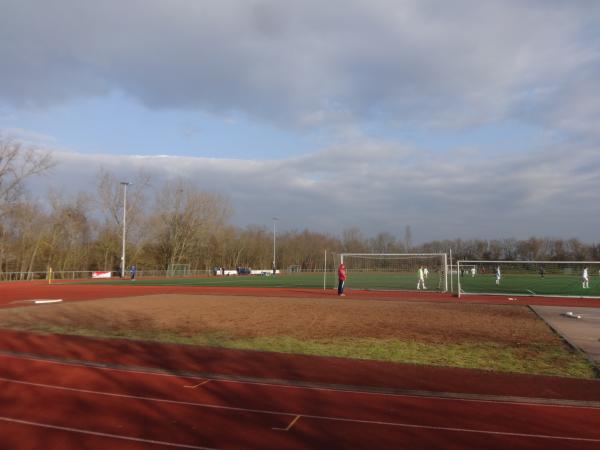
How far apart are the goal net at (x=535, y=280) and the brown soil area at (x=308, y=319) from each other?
947 centimetres

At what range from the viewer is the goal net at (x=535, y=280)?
31250 millimetres

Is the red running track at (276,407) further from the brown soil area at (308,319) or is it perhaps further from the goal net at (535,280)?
the goal net at (535,280)

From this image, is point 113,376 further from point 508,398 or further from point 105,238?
point 105,238

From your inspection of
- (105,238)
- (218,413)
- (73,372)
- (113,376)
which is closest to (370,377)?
(218,413)

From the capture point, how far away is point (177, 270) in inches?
2665

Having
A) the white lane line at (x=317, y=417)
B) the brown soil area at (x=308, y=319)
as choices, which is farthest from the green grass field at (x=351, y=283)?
the white lane line at (x=317, y=417)

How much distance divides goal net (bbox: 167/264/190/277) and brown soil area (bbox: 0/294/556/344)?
43.2m

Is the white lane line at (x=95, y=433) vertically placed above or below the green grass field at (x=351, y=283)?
below

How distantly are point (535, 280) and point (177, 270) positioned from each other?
47834mm

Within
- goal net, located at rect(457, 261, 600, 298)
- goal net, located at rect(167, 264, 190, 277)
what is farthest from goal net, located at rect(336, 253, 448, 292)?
goal net, located at rect(167, 264, 190, 277)

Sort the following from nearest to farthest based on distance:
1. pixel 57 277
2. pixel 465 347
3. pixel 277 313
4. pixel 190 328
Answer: pixel 465 347 < pixel 190 328 < pixel 277 313 < pixel 57 277

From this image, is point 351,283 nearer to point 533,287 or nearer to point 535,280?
point 533,287

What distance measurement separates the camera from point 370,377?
8906 mm

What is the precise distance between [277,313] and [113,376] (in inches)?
421
